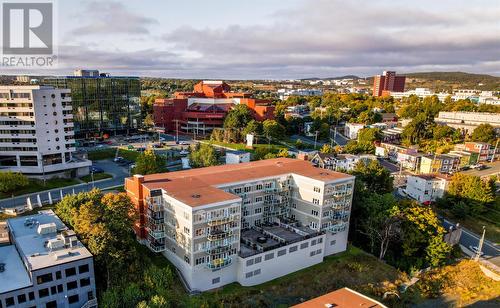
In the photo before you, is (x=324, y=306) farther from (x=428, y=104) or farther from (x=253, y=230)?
(x=428, y=104)

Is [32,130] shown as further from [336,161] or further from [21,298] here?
[336,161]

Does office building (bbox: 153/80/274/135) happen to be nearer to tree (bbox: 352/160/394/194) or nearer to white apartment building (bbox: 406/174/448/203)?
tree (bbox: 352/160/394/194)

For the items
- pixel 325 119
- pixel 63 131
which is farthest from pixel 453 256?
pixel 325 119

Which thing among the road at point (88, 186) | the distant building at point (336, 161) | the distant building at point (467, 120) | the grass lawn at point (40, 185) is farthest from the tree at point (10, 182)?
Answer: the distant building at point (467, 120)

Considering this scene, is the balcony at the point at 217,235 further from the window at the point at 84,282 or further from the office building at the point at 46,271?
the window at the point at 84,282

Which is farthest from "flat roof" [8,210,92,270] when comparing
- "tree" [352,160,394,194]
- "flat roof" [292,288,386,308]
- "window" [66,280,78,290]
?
"tree" [352,160,394,194]
